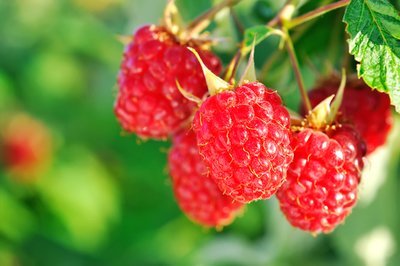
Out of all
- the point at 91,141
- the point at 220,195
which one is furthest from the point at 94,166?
the point at 220,195

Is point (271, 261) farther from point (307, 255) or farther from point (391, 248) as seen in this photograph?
point (391, 248)

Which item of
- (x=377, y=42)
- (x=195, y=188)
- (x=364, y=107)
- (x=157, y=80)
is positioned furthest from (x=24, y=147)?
(x=377, y=42)

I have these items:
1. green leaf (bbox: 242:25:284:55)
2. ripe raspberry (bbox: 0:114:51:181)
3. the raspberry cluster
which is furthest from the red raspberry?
ripe raspberry (bbox: 0:114:51:181)

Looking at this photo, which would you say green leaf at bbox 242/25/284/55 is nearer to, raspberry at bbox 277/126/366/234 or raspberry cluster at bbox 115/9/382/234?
raspberry cluster at bbox 115/9/382/234

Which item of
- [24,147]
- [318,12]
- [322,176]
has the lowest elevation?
[322,176]

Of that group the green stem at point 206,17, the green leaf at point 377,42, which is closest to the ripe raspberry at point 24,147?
the green stem at point 206,17

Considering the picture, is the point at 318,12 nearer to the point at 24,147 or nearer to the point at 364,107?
the point at 364,107
